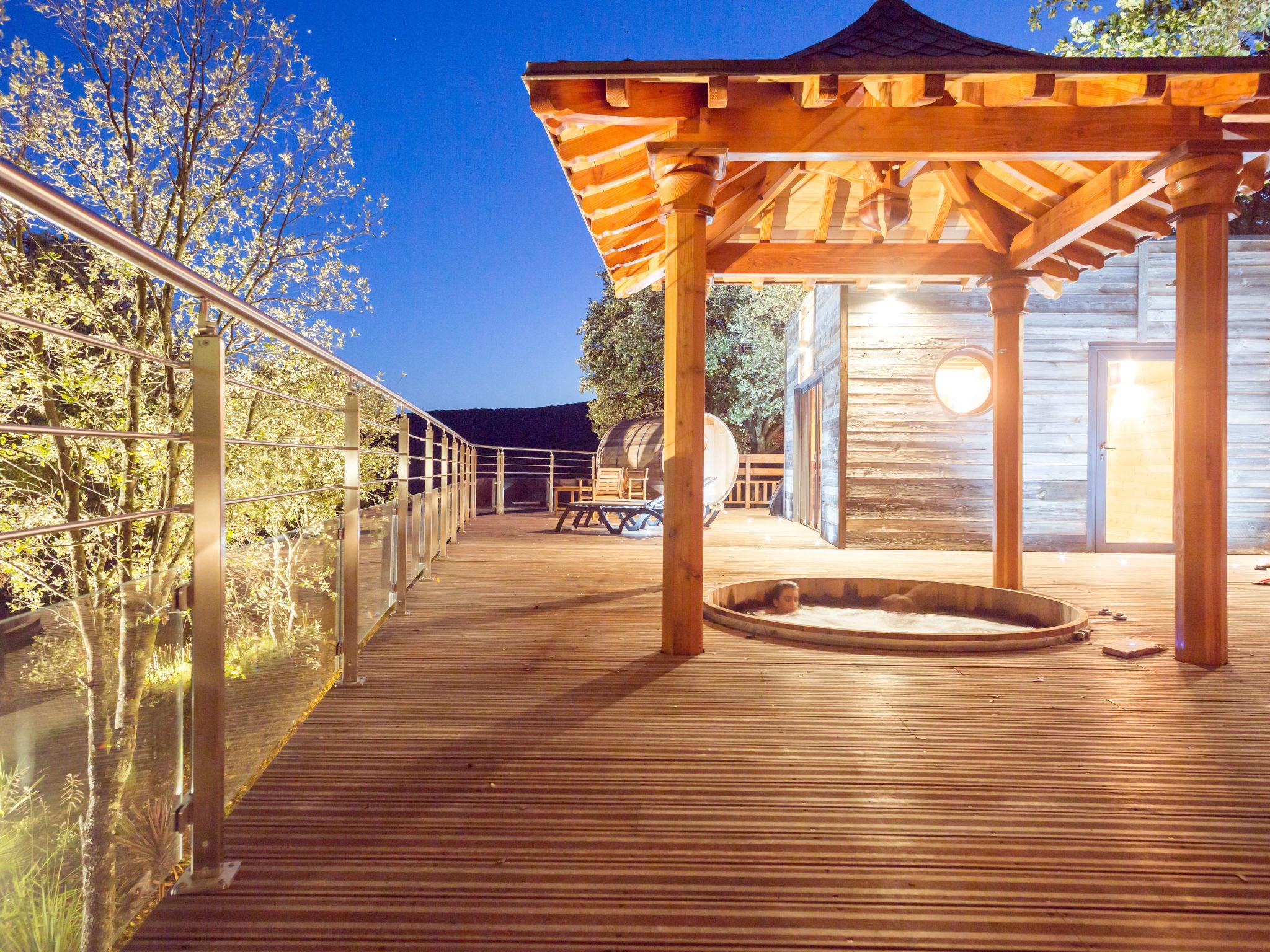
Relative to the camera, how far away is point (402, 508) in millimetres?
3717

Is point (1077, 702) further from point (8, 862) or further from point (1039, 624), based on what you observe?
point (8, 862)

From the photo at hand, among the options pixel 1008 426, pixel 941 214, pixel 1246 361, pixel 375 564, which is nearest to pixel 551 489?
pixel 941 214

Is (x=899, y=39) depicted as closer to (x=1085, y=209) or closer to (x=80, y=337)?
(x=1085, y=209)

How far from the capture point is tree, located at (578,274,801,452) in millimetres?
16578

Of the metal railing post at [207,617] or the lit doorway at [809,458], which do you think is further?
the lit doorway at [809,458]

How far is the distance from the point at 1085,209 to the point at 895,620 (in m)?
2.49

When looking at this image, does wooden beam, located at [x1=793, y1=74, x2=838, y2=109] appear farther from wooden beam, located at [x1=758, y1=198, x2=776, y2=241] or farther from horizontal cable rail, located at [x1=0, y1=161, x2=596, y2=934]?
wooden beam, located at [x1=758, y1=198, x2=776, y2=241]

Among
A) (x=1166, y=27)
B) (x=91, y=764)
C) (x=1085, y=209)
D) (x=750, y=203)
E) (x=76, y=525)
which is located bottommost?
(x=91, y=764)

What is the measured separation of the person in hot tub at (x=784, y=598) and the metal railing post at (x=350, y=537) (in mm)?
2751

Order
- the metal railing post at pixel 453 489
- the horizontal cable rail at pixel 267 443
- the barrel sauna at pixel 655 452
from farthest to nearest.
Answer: the barrel sauna at pixel 655 452 < the metal railing post at pixel 453 489 < the horizontal cable rail at pixel 267 443

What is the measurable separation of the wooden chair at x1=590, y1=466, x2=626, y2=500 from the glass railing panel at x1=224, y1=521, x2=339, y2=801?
843cm

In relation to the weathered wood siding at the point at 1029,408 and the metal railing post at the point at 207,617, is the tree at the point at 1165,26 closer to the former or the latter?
the weathered wood siding at the point at 1029,408

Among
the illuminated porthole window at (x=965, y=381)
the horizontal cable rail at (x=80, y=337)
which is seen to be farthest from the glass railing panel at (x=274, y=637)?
Answer: the illuminated porthole window at (x=965, y=381)

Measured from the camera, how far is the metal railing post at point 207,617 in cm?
147
